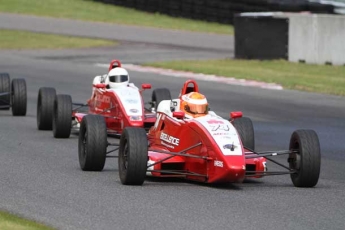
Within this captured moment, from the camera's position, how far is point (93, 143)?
1141cm

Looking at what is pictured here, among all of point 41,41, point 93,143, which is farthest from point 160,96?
point 41,41

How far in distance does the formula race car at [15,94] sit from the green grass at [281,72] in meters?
7.25

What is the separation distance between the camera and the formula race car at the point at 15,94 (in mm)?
17750

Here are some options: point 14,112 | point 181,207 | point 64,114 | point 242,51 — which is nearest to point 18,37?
point 242,51

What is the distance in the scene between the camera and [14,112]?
17.9 metres

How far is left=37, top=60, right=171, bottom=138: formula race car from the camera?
14.8 metres

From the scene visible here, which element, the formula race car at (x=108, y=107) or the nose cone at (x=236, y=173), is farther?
the formula race car at (x=108, y=107)

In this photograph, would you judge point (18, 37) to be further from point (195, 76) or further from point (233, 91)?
point (233, 91)

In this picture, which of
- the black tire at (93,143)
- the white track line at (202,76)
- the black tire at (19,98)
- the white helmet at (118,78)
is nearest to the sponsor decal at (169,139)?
the black tire at (93,143)

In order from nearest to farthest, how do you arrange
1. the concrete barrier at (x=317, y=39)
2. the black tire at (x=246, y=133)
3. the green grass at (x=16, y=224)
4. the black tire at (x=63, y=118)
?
the green grass at (x=16, y=224)
the black tire at (x=246, y=133)
the black tire at (x=63, y=118)
the concrete barrier at (x=317, y=39)

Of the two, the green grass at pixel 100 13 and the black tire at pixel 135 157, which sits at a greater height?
the black tire at pixel 135 157

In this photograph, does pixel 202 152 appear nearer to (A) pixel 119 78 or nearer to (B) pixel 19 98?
(A) pixel 119 78

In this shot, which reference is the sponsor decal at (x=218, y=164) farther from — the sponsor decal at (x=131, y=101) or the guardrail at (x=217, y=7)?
the guardrail at (x=217, y=7)

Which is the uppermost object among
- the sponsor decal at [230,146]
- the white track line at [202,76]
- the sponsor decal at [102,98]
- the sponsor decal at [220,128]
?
the sponsor decal at [220,128]
